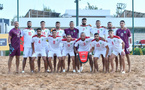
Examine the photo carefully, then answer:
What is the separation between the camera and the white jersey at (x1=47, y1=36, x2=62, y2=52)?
8586mm

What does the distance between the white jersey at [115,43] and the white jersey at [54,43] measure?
171 centimetres

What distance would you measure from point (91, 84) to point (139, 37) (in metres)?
28.8

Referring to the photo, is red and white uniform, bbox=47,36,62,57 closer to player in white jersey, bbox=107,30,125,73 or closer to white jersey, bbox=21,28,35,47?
white jersey, bbox=21,28,35,47

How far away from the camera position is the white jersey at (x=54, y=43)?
8.59 metres

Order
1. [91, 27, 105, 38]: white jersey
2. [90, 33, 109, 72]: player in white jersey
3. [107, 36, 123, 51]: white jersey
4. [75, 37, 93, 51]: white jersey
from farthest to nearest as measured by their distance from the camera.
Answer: [91, 27, 105, 38]: white jersey, [75, 37, 93, 51]: white jersey, [90, 33, 109, 72]: player in white jersey, [107, 36, 123, 51]: white jersey

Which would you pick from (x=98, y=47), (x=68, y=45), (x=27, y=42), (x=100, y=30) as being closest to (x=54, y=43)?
(x=68, y=45)

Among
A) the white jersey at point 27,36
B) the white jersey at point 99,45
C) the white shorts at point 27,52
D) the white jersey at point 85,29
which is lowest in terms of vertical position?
the white shorts at point 27,52

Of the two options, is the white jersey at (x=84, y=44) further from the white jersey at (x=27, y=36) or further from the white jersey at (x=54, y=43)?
the white jersey at (x=27, y=36)

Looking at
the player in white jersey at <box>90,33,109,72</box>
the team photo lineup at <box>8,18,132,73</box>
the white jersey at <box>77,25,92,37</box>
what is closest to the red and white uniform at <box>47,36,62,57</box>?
the team photo lineup at <box>8,18,132,73</box>

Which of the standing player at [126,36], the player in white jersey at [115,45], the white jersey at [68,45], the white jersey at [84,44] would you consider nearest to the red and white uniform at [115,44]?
the player in white jersey at [115,45]

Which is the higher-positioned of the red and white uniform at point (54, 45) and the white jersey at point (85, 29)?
the white jersey at point (85, 29)

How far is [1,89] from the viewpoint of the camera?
564 cm

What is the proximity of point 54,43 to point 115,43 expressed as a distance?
6.79ft

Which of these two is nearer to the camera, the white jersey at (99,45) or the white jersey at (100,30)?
the white jersey at (99,45)
